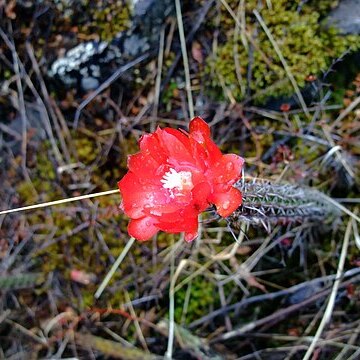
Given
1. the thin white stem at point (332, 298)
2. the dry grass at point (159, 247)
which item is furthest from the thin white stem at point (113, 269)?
the thin white stem at point (332, 298)

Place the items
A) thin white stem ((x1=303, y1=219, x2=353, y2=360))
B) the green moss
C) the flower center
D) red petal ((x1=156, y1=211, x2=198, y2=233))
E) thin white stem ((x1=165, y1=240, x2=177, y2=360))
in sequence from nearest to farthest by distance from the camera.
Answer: red petal ((x1=156, y1=211, x2=198, y2=233)) < the flower center < thin white stem ((x1=303, y1=219, x2=353, y2=360)) < the green moss < thin white stem ((x1=165, y1=240, x2=177, y2=360))

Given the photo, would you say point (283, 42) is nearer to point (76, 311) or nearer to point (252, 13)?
point (252, 13)

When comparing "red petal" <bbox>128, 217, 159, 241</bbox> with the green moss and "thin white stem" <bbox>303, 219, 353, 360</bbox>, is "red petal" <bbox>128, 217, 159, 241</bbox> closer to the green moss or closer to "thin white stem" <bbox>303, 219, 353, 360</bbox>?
"thin white stem" <bbox>303, 219, 353, 360</bbox>

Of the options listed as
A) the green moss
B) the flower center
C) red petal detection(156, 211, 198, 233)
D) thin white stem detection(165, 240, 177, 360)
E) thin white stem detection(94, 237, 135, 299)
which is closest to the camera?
red petal detection(156, 211, 198, 233)

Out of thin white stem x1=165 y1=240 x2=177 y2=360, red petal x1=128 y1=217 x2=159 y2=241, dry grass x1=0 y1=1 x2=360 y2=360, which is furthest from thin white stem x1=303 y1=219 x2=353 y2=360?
red petal x1=128 y1=217 x2=159 y2=241

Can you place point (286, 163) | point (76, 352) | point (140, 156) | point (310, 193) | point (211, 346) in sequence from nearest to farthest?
point (140, 156) < point (310, 193) < point (286, 163) < point (211, 346) < point (76, 352)

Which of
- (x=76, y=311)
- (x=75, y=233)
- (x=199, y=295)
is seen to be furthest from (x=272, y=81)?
(x=76, y=311)
